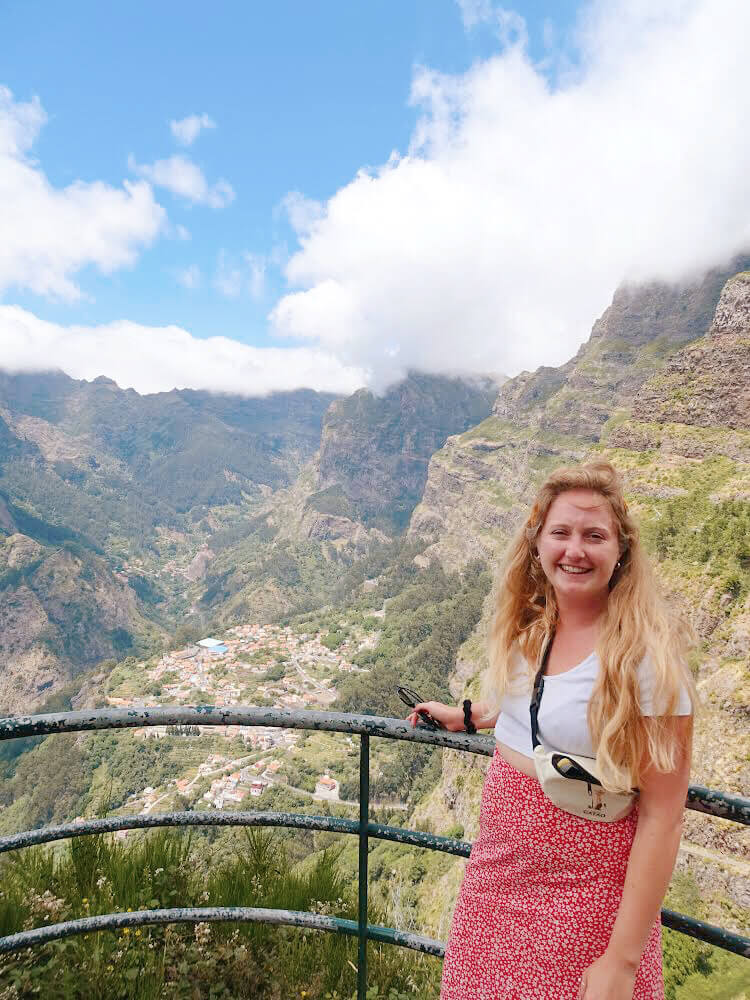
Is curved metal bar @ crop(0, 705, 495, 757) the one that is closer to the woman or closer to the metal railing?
the metal railing

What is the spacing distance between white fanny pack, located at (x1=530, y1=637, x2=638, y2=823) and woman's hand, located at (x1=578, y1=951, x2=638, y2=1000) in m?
0.30

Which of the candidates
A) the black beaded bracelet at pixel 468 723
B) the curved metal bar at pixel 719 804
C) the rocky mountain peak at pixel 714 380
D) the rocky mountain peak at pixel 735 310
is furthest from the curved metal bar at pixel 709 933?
the rocky mountain peak at pixel 735 310

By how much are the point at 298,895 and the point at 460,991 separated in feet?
5.01

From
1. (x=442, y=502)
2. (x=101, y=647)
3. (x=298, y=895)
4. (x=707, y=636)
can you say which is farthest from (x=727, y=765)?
(x=101, y=647)

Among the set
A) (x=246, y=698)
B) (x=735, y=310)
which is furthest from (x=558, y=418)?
(x=246, y=698)

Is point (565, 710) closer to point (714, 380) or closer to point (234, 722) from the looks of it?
point (234, 722)

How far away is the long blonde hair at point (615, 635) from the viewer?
133 centimetres

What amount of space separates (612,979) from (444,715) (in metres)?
0.84

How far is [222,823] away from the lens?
2244mm

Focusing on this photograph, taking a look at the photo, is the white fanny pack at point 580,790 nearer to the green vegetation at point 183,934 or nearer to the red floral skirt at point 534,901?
the red floral skirt at point 534,901

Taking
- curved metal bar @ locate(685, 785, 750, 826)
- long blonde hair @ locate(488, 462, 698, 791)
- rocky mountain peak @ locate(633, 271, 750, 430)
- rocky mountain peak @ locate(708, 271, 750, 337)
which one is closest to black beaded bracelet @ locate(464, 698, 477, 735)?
long blonde hair @ locate(488, 462, 698, 791)

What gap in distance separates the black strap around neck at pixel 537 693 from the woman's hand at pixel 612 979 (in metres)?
0.49

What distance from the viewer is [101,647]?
457ft

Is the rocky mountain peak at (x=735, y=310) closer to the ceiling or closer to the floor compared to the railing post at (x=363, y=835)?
closer to the ceiling
